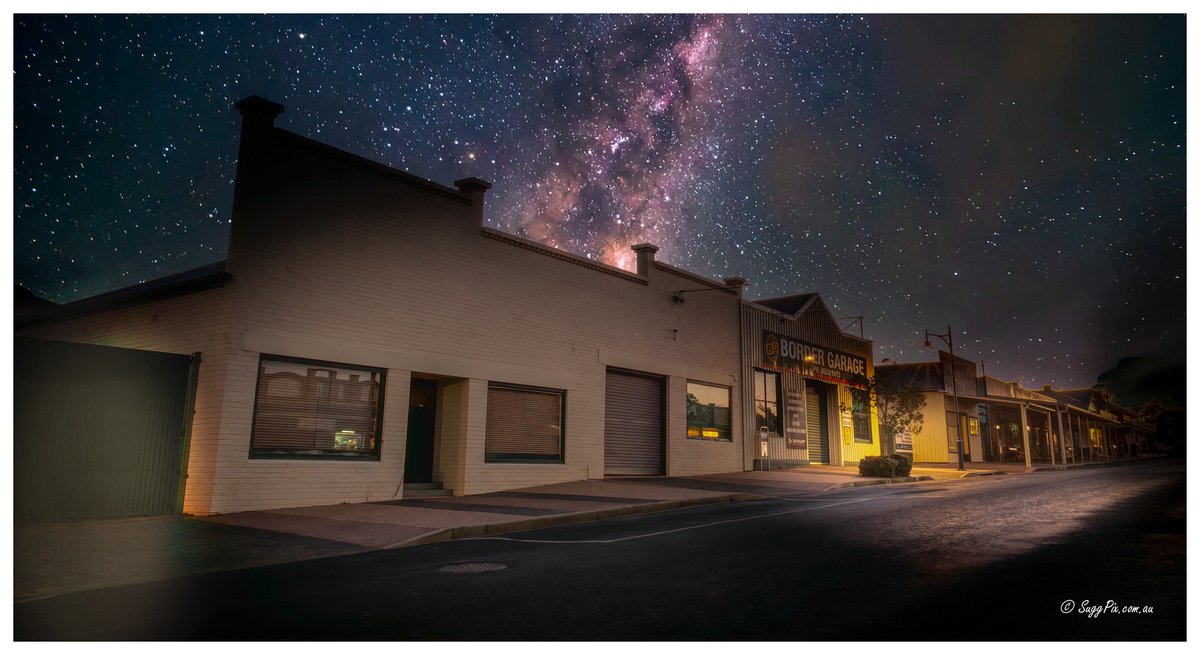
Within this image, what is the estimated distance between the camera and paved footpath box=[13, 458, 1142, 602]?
26.0 ft

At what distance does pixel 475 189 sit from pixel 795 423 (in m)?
16.1

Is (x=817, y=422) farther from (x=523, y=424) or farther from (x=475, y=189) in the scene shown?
(x=475, y=189)

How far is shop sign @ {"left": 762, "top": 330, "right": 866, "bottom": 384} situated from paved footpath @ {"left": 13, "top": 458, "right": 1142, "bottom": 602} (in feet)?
33.2

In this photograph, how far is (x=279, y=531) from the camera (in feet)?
35.4

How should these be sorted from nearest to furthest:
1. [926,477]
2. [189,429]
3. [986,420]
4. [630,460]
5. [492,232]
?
[189,429]
[492,232]
[630,460]
[926,477]
[986,420]

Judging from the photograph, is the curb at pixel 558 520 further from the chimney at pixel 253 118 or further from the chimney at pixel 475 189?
the chimney at pixel 253 118

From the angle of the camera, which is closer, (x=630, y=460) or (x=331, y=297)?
(x=331, y=297)

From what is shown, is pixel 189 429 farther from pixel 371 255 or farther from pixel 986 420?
pixel 986 420
